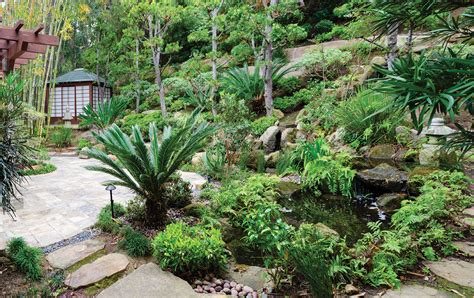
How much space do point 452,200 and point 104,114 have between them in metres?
8.84

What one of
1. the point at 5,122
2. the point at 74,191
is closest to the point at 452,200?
the point at 5,122

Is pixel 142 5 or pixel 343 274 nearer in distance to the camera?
pixel 343 274

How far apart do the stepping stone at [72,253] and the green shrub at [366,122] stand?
419 centimetres

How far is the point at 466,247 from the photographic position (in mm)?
2426

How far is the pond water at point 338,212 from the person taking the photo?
322 cm

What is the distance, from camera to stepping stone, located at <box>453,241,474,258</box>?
7.69 feet

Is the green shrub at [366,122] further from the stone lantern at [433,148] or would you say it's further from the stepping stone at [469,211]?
the stepping stone at [469,211]

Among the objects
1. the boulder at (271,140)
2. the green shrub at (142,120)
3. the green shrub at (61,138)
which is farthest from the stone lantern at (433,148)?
the green shrub at (61,138)

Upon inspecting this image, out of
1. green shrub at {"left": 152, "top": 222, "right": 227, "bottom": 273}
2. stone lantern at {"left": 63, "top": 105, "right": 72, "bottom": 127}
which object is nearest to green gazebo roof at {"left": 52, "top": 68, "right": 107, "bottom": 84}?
stone lantern at {"left": 63, "top": 105, "right": 72, "bottom": 127}

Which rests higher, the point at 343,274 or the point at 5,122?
the point at 5,122

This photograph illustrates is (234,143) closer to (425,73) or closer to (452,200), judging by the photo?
(452,200)

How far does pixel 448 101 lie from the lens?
1188 millimetres

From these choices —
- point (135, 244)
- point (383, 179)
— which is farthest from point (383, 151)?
point (135, 244)

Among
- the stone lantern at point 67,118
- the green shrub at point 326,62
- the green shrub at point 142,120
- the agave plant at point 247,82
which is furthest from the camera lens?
the stone lantern at point 67,118
